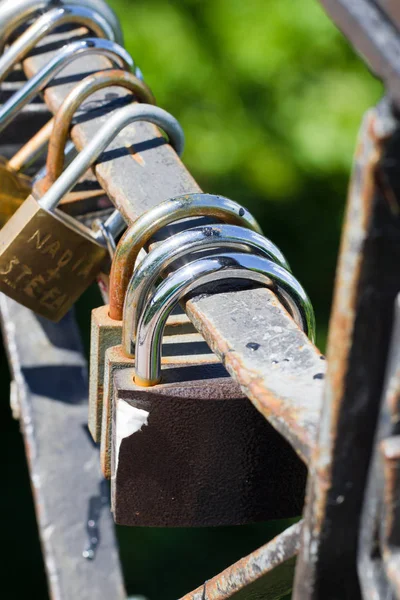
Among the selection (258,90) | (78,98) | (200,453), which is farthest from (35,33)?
(258,90)

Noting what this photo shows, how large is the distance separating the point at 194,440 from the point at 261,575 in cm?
11

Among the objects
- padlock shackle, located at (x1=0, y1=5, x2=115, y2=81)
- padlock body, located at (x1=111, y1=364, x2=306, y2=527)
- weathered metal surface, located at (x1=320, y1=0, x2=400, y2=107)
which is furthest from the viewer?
padlock shackle, located at (x1=0, y1=5, x2=115, y2=81)

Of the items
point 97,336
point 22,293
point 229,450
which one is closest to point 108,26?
point 22,293

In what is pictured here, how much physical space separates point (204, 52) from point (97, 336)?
7.72 ft

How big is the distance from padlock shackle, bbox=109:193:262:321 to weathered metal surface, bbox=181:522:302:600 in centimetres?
23

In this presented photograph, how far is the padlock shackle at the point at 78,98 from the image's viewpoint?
2.82ft

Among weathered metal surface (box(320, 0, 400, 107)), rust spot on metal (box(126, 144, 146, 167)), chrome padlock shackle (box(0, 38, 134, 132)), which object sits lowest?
rust spot on metal (box(126, 144, 146, 167))

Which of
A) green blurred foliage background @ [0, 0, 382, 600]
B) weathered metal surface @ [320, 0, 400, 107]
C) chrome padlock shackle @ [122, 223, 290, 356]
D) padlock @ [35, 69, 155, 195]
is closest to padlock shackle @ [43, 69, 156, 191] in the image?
padlock @ [35, 69, 155, 195]

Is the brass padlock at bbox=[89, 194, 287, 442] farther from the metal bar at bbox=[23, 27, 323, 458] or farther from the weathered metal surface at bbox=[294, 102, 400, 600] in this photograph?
the weathered metal surface at bbox=[294, 102, 400, 600]

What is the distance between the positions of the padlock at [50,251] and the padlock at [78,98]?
0.03 m

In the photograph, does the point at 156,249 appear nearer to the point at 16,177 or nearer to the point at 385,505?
the point at 385,505

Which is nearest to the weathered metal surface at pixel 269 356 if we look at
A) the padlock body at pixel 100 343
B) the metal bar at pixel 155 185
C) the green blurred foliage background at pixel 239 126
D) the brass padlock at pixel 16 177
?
the metal bar at pixel 155 185

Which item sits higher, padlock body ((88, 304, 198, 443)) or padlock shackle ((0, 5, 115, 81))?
padlock shackle ((0, 5, 115, 81))

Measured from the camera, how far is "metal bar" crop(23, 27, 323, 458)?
1.75 ft
